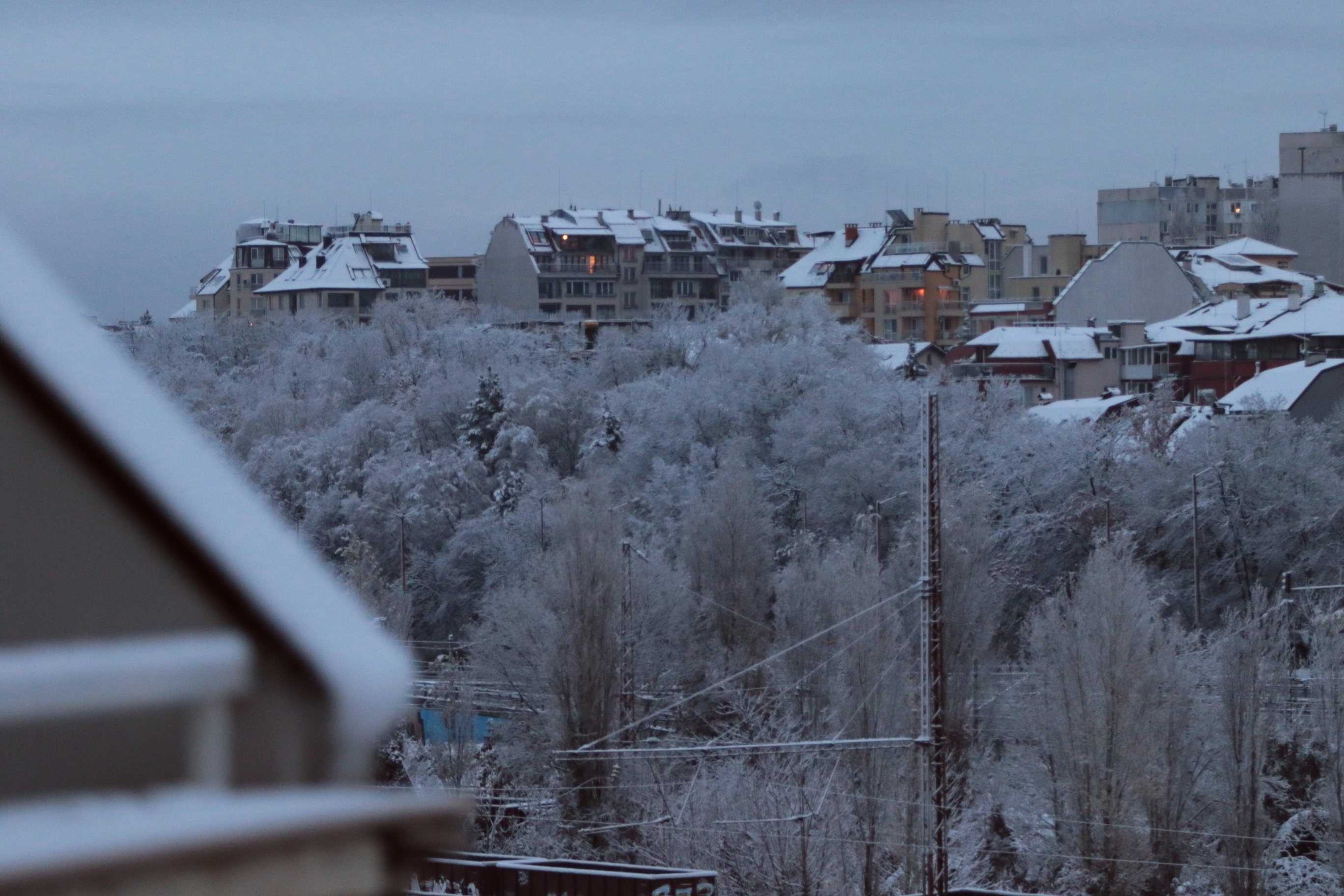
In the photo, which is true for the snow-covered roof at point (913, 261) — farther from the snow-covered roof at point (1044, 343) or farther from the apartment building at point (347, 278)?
the apartment building at point (347, 278)

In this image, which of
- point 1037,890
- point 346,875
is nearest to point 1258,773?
point 1037,890

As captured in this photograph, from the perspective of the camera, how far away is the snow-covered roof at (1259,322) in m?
32.2

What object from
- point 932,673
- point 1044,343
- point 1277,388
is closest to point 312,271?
point 1044,343

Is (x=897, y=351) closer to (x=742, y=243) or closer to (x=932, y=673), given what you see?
(x=742, y=243)

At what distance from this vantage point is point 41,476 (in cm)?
60

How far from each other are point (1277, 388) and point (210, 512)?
3023 centimetres

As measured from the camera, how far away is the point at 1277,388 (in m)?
28.7

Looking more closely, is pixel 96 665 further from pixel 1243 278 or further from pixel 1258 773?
pixel 1243 278

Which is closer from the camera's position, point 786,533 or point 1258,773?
point 1258,773

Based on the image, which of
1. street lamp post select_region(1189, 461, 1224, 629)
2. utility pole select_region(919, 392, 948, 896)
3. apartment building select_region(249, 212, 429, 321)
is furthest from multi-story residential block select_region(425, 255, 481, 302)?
utility pole select_region(919, 392, 948, 896)

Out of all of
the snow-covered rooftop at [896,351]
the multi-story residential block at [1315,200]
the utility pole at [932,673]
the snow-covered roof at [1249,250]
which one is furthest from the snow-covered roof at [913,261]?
the utility pole at [932,673]

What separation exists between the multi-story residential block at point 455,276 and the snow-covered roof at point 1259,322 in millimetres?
25441

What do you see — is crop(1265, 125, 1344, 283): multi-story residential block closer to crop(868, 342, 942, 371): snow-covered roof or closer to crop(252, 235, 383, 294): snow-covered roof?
crop(868, 342, 942, 371): snow-covered roof

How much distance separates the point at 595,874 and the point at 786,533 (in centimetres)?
1655
